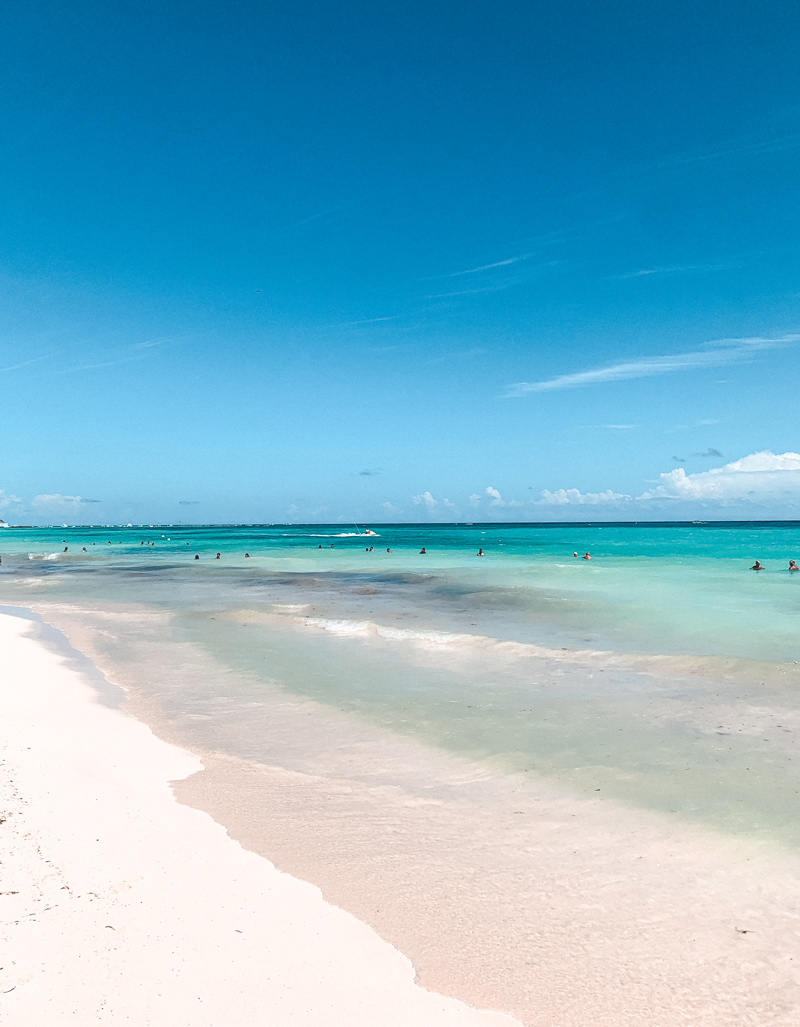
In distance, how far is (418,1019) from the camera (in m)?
3.68

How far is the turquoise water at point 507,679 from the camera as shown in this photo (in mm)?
7961

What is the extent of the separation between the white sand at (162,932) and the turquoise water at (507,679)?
2.43m

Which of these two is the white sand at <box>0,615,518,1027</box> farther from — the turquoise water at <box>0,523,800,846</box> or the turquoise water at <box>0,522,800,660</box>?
the turquoise water at <box>0,522,800,660</box>

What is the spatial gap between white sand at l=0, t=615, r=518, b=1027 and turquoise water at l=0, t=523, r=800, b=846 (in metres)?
2.43

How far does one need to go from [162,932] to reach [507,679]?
9.38 m

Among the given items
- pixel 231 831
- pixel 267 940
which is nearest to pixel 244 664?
pixel 231 831

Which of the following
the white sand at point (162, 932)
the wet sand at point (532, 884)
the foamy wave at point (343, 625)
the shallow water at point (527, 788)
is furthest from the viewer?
the foamy wave at point (343, 625)

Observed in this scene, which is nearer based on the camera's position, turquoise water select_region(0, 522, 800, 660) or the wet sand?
the wet sand

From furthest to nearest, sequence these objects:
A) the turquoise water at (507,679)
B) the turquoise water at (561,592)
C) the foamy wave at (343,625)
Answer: the foamy wave at (343,625)
the turquoise water at (561,592)
the turquoise water at (507,679)

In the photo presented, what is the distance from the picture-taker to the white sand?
3582 millimetres

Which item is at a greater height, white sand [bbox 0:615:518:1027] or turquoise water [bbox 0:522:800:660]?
white sand [bbox 0:615:518:1027]

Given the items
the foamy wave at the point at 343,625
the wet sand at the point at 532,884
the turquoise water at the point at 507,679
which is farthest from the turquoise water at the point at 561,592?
the wet sand at the point at 532,884

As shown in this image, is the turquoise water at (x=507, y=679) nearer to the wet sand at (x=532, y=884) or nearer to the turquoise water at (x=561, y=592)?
the turquoise water at (x=561, y=592)

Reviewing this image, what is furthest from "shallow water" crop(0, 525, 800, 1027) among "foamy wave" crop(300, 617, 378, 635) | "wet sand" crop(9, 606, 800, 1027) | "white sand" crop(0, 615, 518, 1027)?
"white sand" crop(0, 615, 518, 1027)
